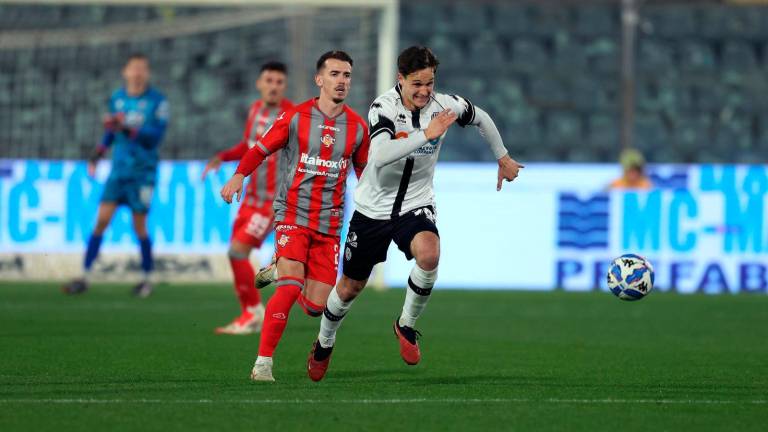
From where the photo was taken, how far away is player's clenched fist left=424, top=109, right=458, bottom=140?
702 cm

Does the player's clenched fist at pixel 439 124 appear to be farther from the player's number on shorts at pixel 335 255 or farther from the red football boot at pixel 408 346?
the red football boot at pixel 408 346

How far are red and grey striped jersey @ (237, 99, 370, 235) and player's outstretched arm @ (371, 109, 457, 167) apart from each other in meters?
0.49

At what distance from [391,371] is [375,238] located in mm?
783

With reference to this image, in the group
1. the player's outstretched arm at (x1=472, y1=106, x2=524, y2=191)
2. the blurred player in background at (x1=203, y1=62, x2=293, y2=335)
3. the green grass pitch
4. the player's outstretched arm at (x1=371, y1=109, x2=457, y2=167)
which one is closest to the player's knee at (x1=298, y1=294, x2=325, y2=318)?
the green grass pitch

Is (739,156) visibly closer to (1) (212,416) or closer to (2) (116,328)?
(2) (116,328)

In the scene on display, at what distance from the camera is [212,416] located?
596 cm

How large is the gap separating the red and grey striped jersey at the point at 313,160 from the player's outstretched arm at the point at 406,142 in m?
0.49

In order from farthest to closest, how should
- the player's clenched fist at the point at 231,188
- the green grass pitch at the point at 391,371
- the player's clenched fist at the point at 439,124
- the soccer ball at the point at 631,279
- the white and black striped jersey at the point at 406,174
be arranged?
the soccer ball at the point at 631,279 < the white and black striped jersey at the point at 406,174 < the player's clenched fist at the point at 231,188 < the player's clenched fist at the point at 439,124 < the green grass pitch at the point at 391,371

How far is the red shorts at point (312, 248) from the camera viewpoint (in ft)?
25.1

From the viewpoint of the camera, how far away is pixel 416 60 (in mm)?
7473

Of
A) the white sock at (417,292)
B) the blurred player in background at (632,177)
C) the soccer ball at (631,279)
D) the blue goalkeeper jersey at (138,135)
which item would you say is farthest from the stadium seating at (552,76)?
the white sock at (417,292)

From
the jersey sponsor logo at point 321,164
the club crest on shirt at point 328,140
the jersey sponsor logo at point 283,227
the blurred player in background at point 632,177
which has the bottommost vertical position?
the jersey sponsor logo at point 283,227

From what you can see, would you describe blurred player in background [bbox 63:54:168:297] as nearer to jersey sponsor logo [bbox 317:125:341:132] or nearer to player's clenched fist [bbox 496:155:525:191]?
jersey sponsor logo [bbox 317:125:341:132]

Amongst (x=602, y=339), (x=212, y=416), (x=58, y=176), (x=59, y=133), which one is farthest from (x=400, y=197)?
(x=59, y=133)
